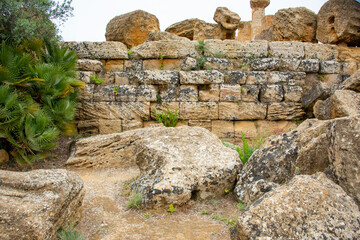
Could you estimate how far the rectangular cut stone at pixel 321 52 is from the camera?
Answer: 28.9ft

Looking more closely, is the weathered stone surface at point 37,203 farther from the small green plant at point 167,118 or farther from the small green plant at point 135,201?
the small green plant at point 167,118

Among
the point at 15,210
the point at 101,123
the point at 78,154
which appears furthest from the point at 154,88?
the point at 15,210

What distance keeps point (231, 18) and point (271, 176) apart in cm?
895

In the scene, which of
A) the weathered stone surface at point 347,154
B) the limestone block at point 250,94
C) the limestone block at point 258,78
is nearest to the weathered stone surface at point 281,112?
the limestone block at point 250,94

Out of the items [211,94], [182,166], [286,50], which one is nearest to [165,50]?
[211,94]

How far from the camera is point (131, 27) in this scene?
32.8 feet

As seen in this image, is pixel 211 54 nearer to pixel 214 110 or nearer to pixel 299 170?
pixel 214 110

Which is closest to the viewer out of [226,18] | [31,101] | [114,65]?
[31,101]

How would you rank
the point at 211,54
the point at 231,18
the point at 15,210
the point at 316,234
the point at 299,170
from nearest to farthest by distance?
the point at 316,234, the point at 15,210, the point at 299,170, the point at 211,54, the point at 231,18

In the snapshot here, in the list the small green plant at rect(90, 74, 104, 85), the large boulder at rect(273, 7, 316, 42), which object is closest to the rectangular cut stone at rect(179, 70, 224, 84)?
the small green plant at rect(90, 74, 104, 85)

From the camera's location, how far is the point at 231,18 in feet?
36.9

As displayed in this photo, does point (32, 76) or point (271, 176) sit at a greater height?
point (32, 76)

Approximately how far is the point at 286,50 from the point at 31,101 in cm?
719

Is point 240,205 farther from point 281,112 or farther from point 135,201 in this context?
point 281,112
